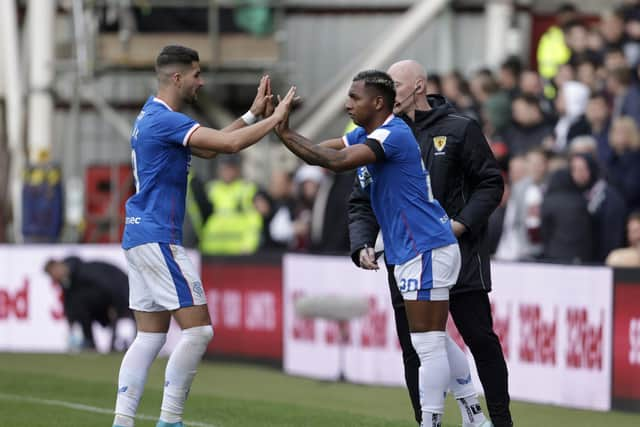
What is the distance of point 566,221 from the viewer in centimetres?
1391

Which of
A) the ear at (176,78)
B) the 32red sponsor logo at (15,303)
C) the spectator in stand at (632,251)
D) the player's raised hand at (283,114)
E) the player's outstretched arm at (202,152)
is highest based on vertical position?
the ear at (176,78)

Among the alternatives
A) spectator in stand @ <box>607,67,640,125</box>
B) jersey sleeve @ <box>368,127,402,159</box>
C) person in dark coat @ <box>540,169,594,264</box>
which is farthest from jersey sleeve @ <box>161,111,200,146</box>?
spectator in stand @ <box>607,67,640,125</box>

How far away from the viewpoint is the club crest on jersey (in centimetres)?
900

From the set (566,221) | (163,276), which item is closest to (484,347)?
(163,276)

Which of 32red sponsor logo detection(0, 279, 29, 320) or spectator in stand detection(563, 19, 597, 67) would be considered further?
32red sponsor logo detection(0, 279, 29, 320)

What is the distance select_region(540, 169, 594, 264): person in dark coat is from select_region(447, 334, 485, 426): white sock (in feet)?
14.9

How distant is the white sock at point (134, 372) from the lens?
9188mm

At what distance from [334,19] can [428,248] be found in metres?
15.9

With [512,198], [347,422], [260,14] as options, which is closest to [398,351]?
[512,198]

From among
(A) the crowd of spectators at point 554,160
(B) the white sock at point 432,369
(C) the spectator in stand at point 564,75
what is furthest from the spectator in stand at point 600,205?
(B) the white sock at point 432,369

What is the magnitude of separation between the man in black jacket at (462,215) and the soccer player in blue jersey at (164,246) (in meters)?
1.07

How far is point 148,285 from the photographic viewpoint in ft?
30.2

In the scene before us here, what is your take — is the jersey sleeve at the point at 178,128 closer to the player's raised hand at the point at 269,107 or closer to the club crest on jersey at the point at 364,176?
the player's raised hand at the point at 269,107

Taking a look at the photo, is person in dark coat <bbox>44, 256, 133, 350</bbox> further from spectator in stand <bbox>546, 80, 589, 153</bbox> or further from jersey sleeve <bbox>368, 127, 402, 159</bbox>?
jersey sleeve <bbox>368, 127, 402, 159</bbox>
